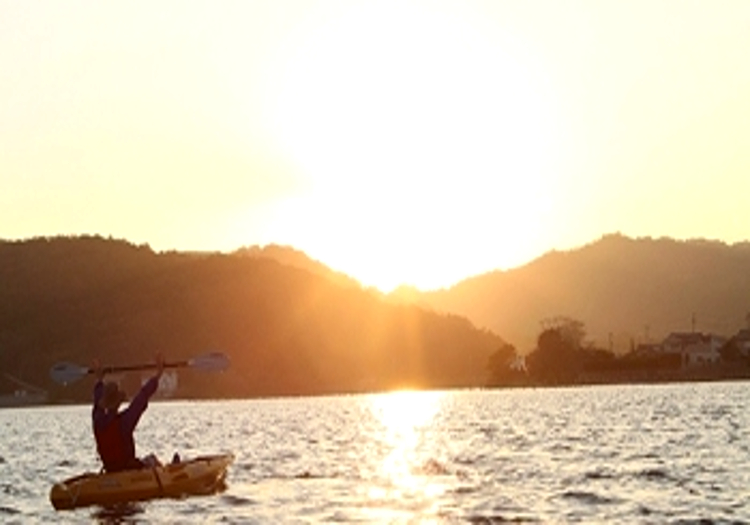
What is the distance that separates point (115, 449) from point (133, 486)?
1.35m

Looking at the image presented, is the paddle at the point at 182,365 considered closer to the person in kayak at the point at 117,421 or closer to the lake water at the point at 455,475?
the person in kayak at the point at 117,421

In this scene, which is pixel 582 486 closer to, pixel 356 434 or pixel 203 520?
pixel 203 520

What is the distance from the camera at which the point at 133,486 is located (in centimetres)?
4019

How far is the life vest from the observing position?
39.9 metres

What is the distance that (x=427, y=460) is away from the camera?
56.6 m

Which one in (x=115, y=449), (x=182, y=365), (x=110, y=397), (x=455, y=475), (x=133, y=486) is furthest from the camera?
(x=455, y=475)

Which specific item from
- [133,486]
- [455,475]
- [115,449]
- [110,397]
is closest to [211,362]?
[115,449]

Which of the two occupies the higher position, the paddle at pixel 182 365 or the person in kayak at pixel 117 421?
the paddle at pixel 182 365

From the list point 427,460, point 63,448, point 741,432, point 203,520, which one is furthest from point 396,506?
point 63,448

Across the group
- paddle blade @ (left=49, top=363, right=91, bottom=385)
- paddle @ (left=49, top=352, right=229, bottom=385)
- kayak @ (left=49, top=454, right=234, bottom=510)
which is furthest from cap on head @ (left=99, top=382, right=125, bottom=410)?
paddle blade @ (left=49, top=363, right=91, bottom=385)

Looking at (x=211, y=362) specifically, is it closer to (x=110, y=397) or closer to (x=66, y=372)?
(x=66, y=372)

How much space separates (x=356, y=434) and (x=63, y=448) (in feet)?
64.6

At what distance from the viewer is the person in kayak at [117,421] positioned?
1529 inches

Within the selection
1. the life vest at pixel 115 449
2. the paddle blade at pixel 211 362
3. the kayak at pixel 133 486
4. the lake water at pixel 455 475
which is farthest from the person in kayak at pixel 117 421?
the paddle blade at pixel 211 362
